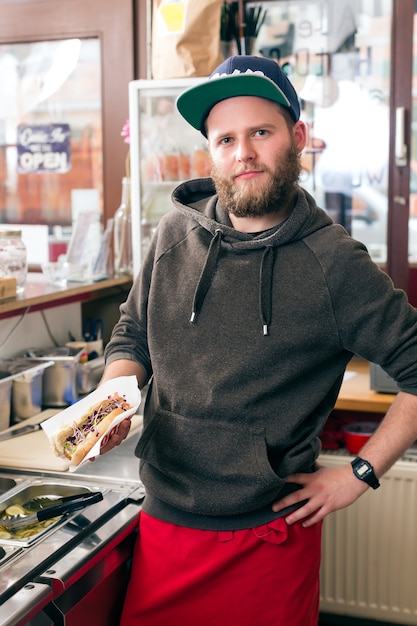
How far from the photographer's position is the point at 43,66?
336 centimetres

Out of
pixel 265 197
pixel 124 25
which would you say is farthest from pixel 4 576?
pixel 124 25

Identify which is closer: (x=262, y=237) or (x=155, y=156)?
(x=262, y=237)

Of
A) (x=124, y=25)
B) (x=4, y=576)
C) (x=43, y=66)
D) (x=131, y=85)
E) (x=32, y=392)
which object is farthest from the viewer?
(x=43, y=66)

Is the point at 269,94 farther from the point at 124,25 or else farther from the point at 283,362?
the point at 124,25

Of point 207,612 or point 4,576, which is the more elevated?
point 4,576


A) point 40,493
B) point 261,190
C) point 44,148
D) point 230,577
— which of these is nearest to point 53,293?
point 40,493

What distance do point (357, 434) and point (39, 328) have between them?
1.10 m

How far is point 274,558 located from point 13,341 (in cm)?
115

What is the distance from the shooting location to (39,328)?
2510 millimetres

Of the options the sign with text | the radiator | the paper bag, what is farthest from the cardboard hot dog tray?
the sign with text

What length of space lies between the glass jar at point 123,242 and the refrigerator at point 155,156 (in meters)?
0.07

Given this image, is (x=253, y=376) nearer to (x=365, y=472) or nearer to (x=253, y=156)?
(x=365, y=472)

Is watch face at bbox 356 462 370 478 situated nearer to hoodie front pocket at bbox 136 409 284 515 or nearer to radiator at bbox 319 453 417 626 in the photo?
hoodie front pocket at bbox 136 409 284 515

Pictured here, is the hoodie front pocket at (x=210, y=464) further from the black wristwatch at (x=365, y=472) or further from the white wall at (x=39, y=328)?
the white wall at (x=39, y=328)
